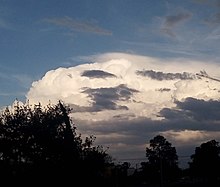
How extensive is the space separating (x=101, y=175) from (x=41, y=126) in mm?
6133

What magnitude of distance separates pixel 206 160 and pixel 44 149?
71570 mm

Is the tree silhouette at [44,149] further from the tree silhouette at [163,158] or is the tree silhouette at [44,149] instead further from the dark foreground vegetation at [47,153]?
the tree silhouette at [163,158]

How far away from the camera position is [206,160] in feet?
336

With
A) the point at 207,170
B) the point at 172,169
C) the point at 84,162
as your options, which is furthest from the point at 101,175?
the point at 172,169

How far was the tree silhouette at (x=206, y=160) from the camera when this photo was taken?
98750 millimetres

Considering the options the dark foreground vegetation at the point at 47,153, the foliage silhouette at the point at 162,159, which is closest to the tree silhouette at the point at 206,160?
the foliage silhouette at the point at 162,159

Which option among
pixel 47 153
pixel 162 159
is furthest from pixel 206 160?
pixel 47 153

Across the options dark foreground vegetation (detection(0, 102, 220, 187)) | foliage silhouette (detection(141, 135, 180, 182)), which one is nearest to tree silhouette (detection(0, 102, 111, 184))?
dark foreground vegetation (detection(0, 102, 220, 187))

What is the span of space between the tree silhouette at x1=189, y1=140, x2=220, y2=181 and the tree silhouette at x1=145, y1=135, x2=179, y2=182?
6381mm

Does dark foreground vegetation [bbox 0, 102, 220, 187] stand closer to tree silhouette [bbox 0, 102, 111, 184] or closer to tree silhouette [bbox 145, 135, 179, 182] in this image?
tree silhouette [bbox 0, 102, 111, 184]

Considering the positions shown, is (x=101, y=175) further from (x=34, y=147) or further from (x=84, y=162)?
(x=34, y=147)

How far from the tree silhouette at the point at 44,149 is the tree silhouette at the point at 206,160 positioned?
2441 inches

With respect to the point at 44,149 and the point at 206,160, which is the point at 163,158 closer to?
the point at 206,160

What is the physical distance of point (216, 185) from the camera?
77.4m
